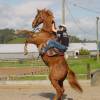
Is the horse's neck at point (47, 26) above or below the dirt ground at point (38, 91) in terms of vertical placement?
above

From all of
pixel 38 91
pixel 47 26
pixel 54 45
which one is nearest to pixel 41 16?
pixel 47 26

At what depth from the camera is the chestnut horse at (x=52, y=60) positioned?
997cm

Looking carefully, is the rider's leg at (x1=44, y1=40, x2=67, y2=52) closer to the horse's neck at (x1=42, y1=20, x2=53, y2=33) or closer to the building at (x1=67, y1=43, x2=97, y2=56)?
the horse's neck at (x1=42, y1=20, x2=53, y2=33)

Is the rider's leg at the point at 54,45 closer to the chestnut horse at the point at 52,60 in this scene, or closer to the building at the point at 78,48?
the chestnut horse at the point at 52,60

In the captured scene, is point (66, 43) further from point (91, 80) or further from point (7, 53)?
point (7, 53)

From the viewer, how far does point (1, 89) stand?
15383 mm

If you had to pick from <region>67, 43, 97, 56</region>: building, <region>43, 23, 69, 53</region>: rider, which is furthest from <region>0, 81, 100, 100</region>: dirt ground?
<region>67, 43, 97, 56</region>: building

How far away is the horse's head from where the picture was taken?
1082 centimetres

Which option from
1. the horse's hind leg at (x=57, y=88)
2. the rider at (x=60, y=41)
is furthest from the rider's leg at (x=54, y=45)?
the horse's hind leg at (x=57, y=88)

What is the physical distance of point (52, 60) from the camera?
Result: 10.1 meters

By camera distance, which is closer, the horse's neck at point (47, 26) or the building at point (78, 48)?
the horse's neck at point (47, 26)

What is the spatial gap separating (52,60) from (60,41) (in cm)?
61

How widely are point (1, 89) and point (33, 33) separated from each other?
528cm

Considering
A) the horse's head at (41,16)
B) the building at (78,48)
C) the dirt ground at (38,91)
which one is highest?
the horse's head at (41,16)
